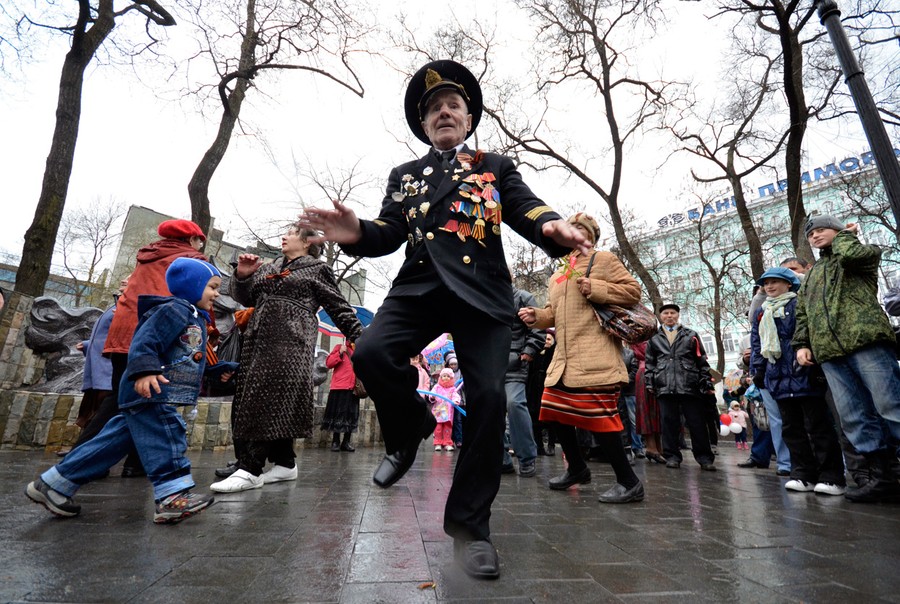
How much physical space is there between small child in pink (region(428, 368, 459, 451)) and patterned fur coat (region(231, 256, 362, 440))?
208 inches

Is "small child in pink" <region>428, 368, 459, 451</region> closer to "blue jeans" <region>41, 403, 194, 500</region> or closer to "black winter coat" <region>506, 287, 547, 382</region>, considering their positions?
"black winter coat" <region>506, 287, 547, 382</region>

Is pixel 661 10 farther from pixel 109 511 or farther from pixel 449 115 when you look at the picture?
pixel 109 511

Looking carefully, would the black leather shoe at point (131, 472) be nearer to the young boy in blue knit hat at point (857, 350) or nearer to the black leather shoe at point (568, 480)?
the black leather shoe at point (568, 480)

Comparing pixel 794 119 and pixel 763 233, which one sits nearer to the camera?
pixel 794 119

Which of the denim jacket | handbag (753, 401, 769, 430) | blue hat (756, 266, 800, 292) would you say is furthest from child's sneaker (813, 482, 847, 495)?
the denim jacket

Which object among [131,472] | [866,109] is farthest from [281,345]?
[866,109]

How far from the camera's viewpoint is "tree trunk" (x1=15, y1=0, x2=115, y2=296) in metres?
8.39

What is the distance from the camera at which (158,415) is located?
9.34ft

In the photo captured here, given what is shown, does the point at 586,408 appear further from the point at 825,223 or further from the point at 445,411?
the point at 445,411

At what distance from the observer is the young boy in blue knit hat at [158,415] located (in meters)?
2.69

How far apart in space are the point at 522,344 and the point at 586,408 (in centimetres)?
179

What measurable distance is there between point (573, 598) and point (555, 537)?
35.2 inches

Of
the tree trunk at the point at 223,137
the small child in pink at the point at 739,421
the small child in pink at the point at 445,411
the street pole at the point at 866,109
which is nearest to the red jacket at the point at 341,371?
the small child in pink at the point at 445,411

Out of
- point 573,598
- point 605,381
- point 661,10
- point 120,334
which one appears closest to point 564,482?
point 605,381
